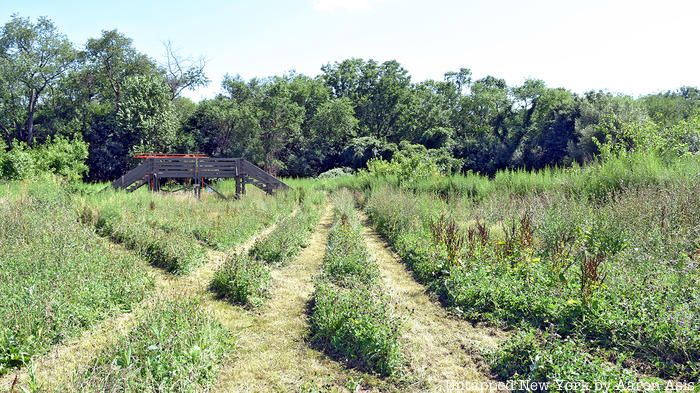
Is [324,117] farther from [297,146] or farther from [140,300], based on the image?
[140,300]

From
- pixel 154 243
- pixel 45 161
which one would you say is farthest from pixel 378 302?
pixel 45 161

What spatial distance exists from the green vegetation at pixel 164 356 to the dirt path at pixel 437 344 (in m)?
1.94

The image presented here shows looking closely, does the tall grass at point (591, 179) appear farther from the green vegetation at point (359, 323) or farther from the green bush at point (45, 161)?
the green bush at point (45, 161)

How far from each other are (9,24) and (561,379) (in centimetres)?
4161

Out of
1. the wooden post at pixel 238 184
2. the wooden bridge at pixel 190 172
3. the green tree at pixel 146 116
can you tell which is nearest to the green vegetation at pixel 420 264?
the wooden post at pixel 238 184

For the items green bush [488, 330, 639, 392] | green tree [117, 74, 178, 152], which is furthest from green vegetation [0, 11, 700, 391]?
green tree [117, 74, 178, 152]

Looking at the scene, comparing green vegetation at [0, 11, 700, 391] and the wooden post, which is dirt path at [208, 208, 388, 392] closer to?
green vegetation at [0, 11, 700, 391]

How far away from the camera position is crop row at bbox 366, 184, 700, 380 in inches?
158

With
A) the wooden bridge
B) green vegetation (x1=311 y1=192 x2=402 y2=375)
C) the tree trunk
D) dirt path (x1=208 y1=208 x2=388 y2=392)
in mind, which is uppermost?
the tree trunk

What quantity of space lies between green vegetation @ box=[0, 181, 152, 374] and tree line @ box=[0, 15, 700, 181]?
2246cm

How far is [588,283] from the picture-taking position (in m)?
4.95

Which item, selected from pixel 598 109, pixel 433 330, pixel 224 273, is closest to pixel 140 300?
pixel 224 273

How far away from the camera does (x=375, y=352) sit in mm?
4297

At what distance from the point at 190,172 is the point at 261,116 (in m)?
15.6
